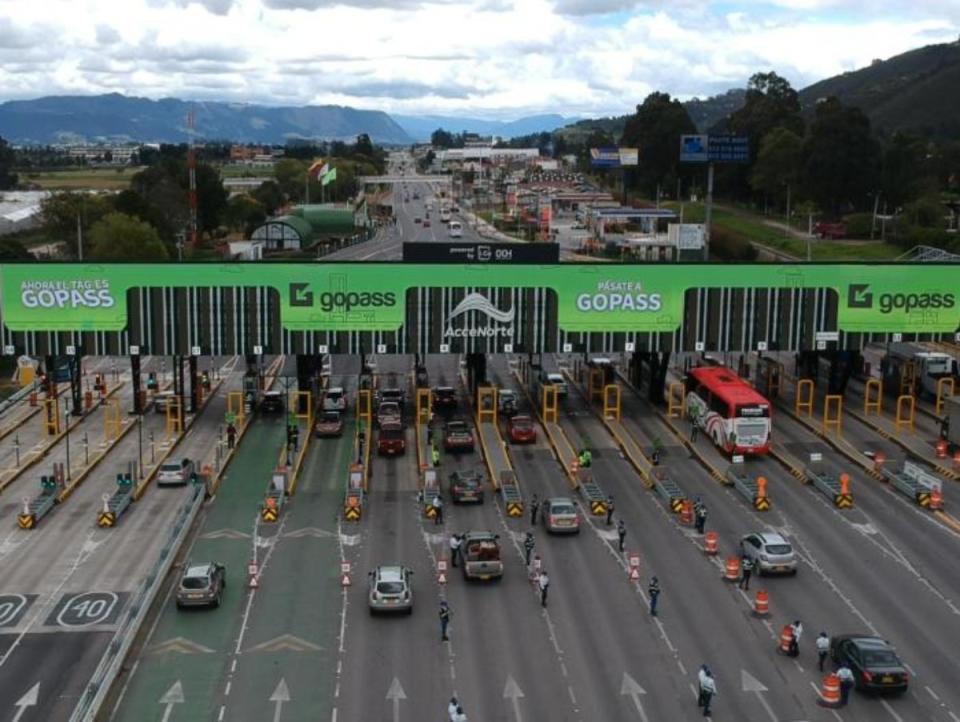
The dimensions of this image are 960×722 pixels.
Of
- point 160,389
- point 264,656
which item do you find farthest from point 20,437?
point 264,656

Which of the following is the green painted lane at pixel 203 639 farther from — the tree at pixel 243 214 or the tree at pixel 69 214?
the tree at pixel 243 214

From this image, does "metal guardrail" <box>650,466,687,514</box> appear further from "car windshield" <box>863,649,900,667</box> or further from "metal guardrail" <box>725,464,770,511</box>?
"car windshield" <box>863,649,900,667</box>

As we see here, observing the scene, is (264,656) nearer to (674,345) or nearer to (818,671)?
(818,671)

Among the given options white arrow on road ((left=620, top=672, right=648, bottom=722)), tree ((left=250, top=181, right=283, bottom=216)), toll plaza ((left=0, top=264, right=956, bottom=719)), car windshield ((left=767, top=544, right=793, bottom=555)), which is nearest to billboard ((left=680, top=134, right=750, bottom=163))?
toll plaza ((left=0, top=264, right=956, bottom=719))

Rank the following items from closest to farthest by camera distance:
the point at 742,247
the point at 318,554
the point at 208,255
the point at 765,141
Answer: the point at 318,554 → the point at 742,247 → the point at 208,255 → the point at 765,141

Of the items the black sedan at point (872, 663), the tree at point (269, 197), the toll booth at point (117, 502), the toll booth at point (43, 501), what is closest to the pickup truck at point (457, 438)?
the toll booth at point (117, 502)

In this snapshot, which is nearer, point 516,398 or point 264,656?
point 264,656

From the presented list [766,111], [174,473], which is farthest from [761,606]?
[766,111]
